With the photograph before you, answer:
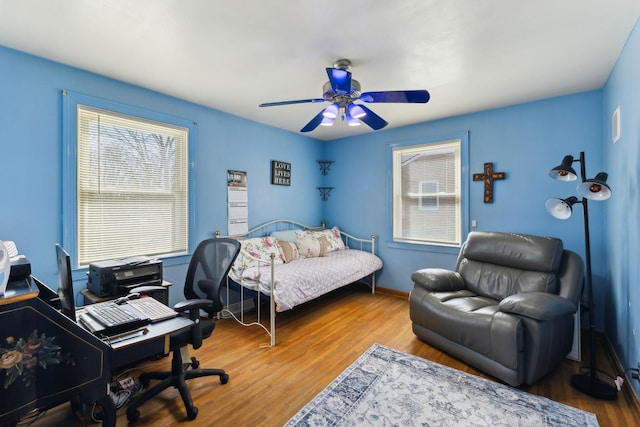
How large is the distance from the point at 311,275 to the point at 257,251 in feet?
2.71

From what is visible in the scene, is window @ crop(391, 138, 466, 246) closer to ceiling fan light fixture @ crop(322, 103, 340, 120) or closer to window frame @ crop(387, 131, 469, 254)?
window frame @ crop(387, 131, 469, 254)

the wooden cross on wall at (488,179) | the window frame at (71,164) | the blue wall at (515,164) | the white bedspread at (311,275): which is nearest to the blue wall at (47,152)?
the window frame at (71,164)

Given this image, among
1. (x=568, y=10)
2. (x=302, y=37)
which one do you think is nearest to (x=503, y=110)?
(x=568, y=10)

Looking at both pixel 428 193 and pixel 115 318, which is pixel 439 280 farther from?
pixel 115 318

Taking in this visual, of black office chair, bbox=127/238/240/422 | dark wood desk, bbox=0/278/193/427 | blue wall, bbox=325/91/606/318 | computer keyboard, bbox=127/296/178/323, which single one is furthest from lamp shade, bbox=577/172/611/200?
dark wood desk, bbox=0/278/193/427

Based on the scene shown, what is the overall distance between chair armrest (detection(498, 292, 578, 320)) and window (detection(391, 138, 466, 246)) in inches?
64.0

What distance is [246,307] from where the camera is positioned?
3.71 metres

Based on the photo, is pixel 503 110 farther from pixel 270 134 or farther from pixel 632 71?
pixel 270 134

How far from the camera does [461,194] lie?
3.80 metres

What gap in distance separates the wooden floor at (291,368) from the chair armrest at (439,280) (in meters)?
0.57

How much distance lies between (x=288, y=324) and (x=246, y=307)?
0.71 m

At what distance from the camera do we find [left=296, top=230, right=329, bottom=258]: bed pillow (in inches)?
164

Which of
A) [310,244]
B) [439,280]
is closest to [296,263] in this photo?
[310,244]

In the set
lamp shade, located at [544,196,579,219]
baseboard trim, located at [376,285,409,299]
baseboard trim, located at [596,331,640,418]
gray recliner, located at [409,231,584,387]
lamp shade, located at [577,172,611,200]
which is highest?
lamp shade, located at [577,172,611,200]
